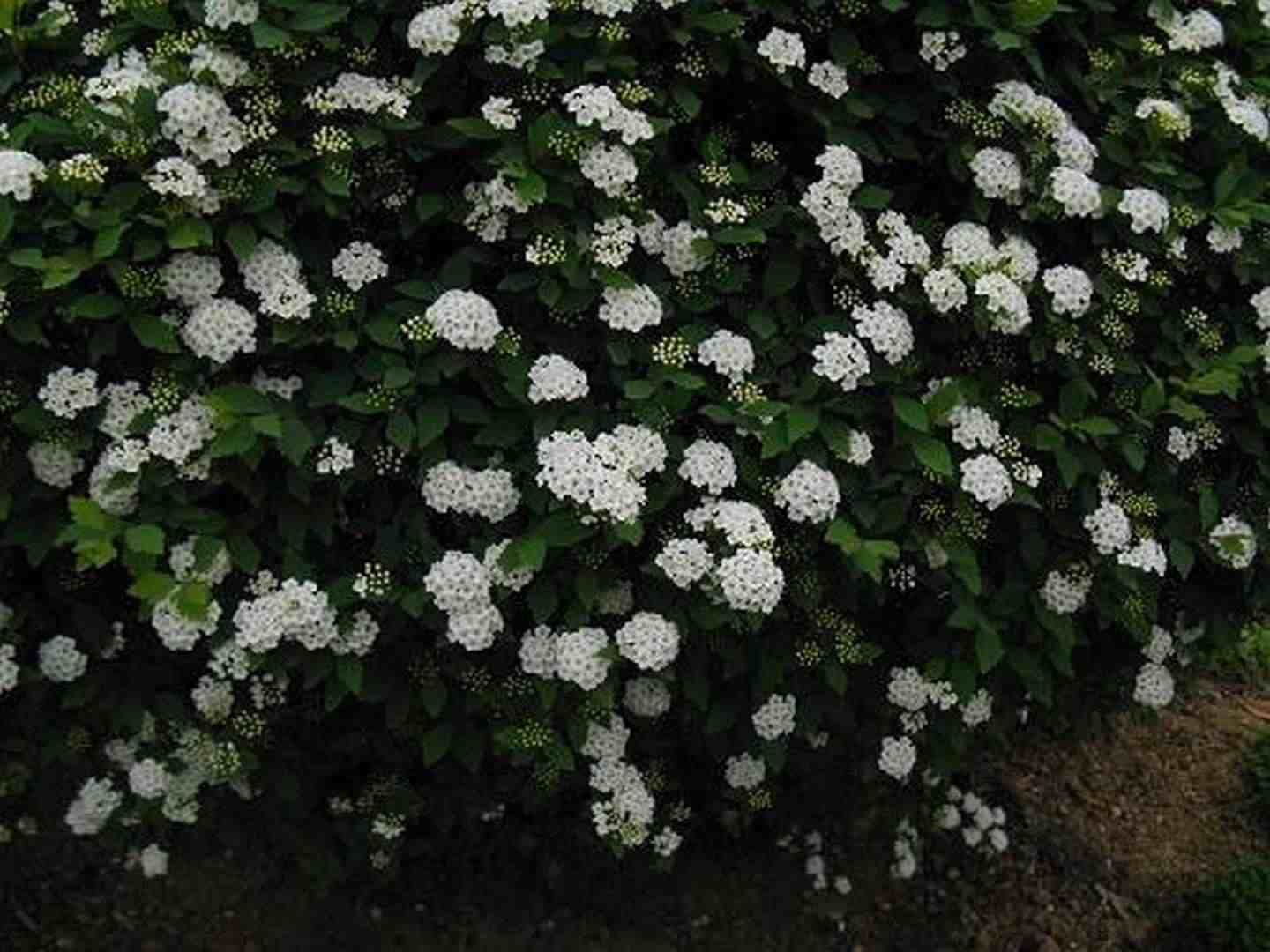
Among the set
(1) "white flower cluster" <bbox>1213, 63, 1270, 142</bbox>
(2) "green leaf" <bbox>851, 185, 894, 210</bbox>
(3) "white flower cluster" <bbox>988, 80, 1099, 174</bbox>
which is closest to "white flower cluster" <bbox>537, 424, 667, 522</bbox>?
(2) "green leaf" <bbox>851, 185, 894, 210</bbox>

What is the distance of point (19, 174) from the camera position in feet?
9.75

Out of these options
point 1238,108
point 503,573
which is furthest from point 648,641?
point 1238,108

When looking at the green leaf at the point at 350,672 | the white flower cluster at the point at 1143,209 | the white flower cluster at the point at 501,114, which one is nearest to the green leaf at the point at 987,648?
the white flower cluster at the point at 1143,209

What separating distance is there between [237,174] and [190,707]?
105cm

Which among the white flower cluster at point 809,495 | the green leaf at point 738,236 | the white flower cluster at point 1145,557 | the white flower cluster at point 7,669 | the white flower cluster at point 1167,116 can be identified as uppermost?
the white flower cluster at point 1167,116

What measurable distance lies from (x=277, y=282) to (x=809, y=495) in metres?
1.00

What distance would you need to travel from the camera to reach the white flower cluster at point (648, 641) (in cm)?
304

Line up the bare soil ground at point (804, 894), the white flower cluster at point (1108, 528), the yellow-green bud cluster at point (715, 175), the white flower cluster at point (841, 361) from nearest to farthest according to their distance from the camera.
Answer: the white flower cluster at point (841, 361), the yellow-green bud cluster at point (715, 175), the white flower cluster at point (1108, 528), the bare soil ground at point (804, 894)

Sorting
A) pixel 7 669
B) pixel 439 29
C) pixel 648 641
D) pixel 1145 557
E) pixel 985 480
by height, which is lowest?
pixel 7 669

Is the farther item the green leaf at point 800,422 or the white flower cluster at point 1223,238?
the white flower cluster at point 1223,238

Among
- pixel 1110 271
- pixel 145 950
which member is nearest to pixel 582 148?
pixel 1110 271

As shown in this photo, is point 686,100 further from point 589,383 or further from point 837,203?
point 589,383

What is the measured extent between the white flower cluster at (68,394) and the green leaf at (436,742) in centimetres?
85

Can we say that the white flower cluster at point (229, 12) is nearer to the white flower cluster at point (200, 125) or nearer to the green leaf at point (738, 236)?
the white flower cluster at point (200, 125)
